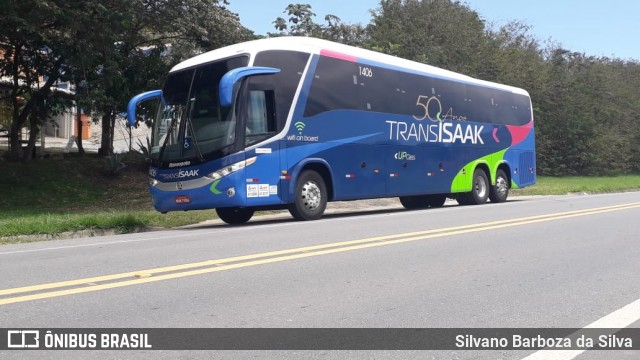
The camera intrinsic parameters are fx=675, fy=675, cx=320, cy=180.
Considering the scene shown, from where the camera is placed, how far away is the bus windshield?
13203mm

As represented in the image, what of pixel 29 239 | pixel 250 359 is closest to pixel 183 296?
pixel 250 359

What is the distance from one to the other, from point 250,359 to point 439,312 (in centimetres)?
211

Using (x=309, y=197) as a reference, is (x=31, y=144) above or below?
above

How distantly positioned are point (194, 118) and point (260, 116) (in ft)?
4.38

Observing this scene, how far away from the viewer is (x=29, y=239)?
12570 millimetres

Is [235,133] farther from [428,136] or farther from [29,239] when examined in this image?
[428,136]

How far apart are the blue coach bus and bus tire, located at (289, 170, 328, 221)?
23mm

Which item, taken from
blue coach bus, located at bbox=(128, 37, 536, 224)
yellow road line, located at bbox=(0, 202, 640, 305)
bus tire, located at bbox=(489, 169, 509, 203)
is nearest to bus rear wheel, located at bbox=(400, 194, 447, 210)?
blue coach bus, located at bbox=(128, 37, 536, 224)

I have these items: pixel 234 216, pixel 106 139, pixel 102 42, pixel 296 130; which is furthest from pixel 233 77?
pixel 106 139

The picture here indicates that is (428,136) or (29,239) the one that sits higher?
(428,136)

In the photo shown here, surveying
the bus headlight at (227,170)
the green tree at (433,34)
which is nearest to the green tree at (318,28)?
the green tree at (433,34)

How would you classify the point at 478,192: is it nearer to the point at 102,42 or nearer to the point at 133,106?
the point at 133,106

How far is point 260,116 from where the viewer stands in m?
13.6

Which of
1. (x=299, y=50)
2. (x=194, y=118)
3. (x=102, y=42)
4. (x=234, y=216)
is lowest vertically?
(x=234, y=216)
